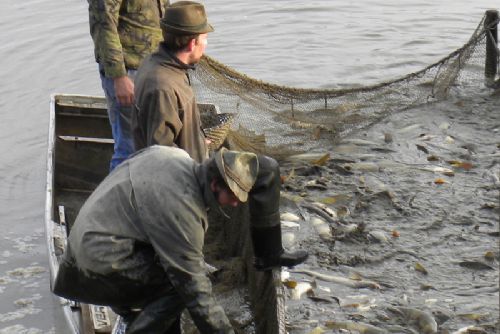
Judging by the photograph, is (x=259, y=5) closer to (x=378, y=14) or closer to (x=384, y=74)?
(x=378, y=14)

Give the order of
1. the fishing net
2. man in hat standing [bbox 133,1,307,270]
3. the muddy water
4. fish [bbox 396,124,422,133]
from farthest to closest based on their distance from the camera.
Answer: fish [bbox 396,124,422,133]
the fishing net
the muddy water
man in hat standing [bbox 133,1,307,270]

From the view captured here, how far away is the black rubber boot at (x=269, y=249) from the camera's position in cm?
589

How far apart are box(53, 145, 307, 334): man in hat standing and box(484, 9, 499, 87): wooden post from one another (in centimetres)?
624

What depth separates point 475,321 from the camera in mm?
6312

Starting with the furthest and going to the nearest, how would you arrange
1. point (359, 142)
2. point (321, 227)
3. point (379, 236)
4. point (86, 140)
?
point (359, 142), point (86, 140), point (321, 227), point (379, 236)

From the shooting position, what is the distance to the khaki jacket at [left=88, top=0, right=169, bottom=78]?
6805mm

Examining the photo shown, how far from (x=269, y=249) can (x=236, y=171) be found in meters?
A: 1.18

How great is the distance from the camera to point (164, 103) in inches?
237

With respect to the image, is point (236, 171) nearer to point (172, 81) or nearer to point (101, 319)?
point (172, 81)

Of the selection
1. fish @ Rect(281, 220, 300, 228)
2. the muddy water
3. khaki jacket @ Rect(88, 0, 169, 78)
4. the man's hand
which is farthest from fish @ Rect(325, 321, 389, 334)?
khaki jacket @ Rect(88, 0, 169, 78)

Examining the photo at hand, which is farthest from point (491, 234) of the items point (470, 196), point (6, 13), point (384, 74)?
point (6, 13)

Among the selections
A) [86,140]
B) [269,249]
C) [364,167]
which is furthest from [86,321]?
[364,167]

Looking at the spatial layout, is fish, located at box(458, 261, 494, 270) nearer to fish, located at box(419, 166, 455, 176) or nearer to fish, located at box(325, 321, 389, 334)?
fish, located at box(325, 321, 389, 334)

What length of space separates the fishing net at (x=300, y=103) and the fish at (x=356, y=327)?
7.20 feet
